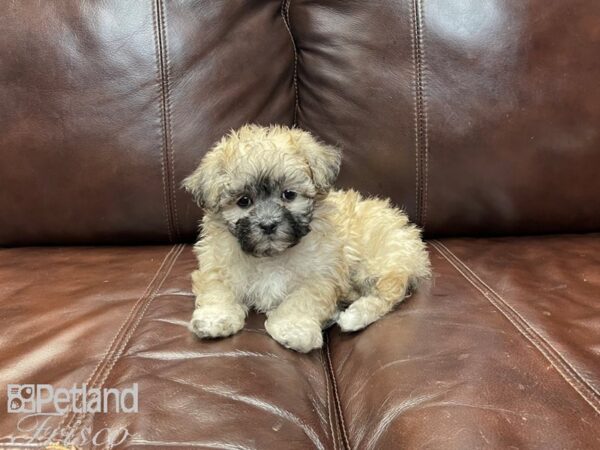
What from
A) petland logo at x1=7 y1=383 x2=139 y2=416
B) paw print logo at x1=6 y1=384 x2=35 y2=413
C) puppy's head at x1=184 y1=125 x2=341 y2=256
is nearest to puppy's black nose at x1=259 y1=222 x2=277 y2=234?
puppy's head at x1=184 y1=125 x2=341 y2=256

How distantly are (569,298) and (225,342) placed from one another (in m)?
0.85

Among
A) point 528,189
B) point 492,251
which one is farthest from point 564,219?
point 492,251

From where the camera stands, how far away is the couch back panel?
1858 mm

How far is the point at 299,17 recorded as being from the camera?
1936 millimetres

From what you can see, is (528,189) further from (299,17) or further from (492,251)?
(299,17)

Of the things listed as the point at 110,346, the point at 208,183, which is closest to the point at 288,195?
the point at 208,183

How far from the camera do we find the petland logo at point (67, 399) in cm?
108

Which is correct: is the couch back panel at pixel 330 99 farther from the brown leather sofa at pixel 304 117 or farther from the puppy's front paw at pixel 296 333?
the puppy's front paw at pixel 296 333

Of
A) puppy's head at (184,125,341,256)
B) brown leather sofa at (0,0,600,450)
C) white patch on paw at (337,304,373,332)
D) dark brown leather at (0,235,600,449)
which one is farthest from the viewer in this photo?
brown leather sofa at (0,0,600,450)

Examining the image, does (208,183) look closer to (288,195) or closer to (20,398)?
(288,195)

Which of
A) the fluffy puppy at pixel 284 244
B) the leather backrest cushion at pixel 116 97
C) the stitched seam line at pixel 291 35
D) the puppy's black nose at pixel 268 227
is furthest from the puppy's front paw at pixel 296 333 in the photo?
the stitched seam line at pixel 291 35

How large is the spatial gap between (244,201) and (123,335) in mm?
491

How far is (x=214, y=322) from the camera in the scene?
4.56ft

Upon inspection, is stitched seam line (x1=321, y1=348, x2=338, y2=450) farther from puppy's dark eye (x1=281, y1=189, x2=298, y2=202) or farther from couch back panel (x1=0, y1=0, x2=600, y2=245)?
couch back panel (x1=0, y1=0, x2=600, y2=245)
